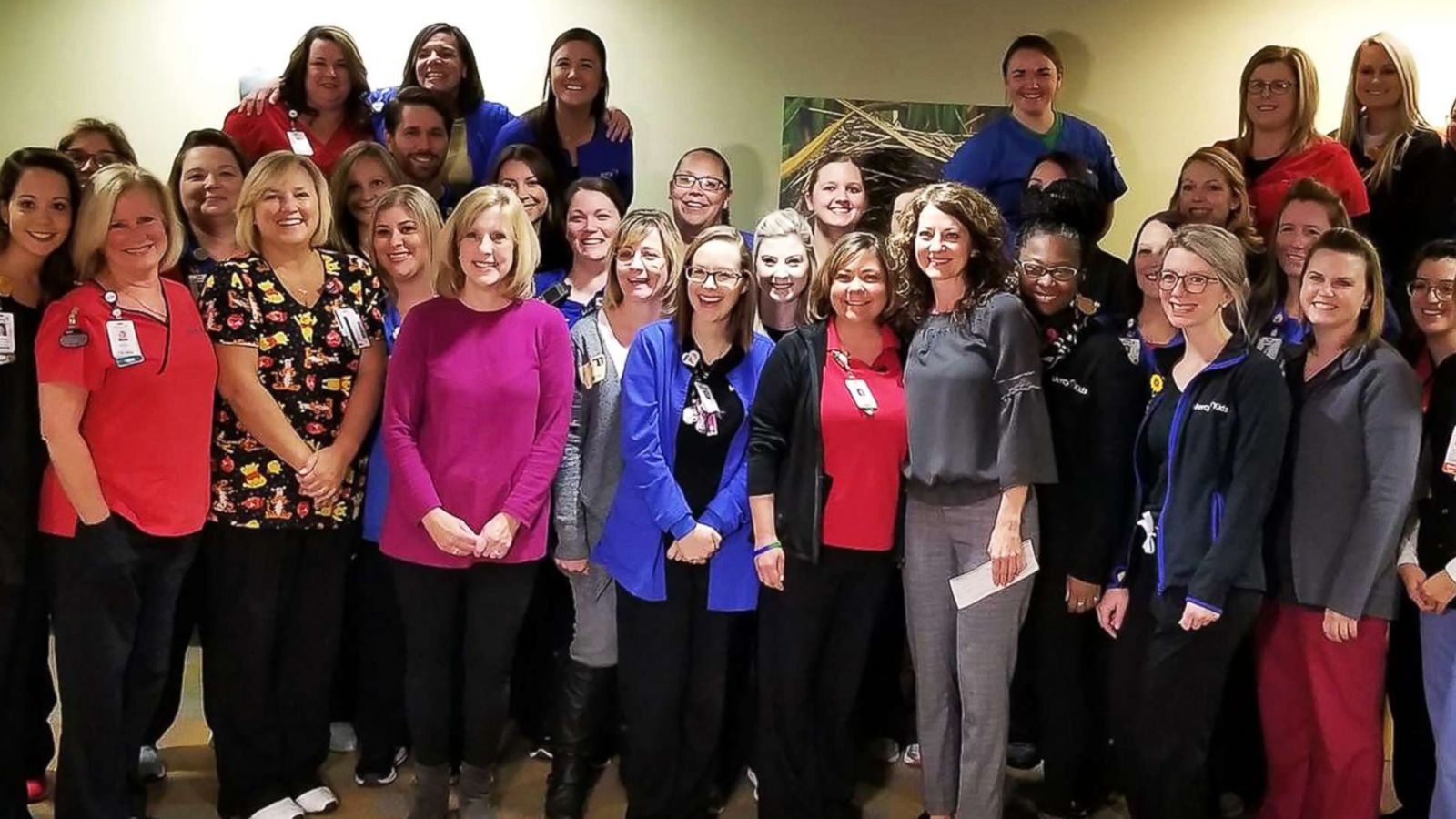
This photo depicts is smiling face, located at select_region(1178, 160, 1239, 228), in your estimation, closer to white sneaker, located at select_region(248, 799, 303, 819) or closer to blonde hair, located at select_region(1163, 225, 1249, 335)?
blonde hair, located at select_region(1163, 225, 1249, 335)

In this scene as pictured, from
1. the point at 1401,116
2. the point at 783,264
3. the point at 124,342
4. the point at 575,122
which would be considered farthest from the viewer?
the point at 575,122

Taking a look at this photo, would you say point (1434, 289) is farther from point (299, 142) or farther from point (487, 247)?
point (299, 142)

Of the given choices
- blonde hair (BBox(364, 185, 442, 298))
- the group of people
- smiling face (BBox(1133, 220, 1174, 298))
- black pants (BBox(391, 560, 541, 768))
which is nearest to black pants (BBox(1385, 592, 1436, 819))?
the group of people

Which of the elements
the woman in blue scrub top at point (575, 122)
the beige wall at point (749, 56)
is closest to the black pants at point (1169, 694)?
the woman in blue scrub top at point (575, 122)

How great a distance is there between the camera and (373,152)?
331 centimetres

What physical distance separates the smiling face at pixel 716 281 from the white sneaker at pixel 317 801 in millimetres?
1680

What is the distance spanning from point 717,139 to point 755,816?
2.69 m

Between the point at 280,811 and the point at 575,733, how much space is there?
802 millimetres

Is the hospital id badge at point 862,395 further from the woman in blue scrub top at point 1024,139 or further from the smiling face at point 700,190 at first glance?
the woman in blue scrub top at point 1024,139

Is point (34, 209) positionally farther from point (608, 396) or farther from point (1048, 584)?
point (1048, 584)

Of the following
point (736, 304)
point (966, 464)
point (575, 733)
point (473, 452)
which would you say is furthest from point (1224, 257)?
point (575, 733)

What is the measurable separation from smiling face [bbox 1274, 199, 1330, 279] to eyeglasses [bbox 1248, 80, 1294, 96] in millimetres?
714

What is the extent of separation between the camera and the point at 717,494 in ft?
9.53

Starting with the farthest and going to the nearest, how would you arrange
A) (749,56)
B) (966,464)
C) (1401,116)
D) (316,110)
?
(749,56) < (316,110) < (1401,116) < (966,464)
